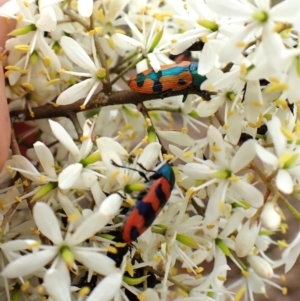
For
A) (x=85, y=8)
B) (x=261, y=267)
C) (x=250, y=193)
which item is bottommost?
(x=261, y=267)

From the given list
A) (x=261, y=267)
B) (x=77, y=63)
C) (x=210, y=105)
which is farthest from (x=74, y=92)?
(x=261, y=267)

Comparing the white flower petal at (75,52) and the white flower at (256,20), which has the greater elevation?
the white flower at (256,20)

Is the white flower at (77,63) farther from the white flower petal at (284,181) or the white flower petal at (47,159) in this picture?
the white flower petal at (284,181)

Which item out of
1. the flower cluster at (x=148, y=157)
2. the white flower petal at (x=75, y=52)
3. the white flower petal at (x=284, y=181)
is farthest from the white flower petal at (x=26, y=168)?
the white flower petal at (x=284, y=181)

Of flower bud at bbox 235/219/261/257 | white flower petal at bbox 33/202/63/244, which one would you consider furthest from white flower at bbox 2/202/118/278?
flower bud at bbox 235/219/261/257

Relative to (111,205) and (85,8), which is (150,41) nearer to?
(85,8)
